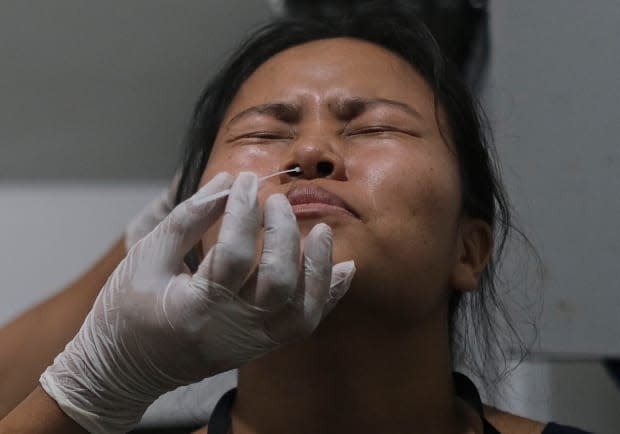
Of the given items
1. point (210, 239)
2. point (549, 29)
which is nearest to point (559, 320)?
point (549, 29)

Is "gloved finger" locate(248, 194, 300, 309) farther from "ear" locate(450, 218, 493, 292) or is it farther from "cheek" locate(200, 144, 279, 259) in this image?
"ear" locate(450, 218, 493, 292)

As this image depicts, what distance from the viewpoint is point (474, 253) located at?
49.9 inches

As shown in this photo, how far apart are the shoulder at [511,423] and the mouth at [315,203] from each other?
501 mm

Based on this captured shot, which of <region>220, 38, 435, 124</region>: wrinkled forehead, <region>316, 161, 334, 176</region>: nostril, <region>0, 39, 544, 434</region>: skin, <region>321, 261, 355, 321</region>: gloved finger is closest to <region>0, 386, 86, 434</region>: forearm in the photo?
<region>0, 39, 544, 434</region>: skin

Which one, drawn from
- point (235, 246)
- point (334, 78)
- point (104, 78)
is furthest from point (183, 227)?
point (104, 78)

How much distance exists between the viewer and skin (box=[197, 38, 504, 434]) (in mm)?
1055

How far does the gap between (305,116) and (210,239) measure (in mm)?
240

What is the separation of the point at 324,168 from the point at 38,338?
2.89ft

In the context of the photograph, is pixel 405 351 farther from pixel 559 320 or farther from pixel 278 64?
pixel 278 64

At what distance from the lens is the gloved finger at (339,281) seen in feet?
3.12

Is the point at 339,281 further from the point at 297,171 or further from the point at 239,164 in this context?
the point at 239,164

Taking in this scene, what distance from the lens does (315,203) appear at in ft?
3.38

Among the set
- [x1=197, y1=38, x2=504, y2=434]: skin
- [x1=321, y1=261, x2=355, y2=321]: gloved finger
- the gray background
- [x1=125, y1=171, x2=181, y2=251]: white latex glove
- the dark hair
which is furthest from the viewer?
the gray background

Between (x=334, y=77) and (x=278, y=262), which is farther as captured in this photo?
(x=334, y=77)
